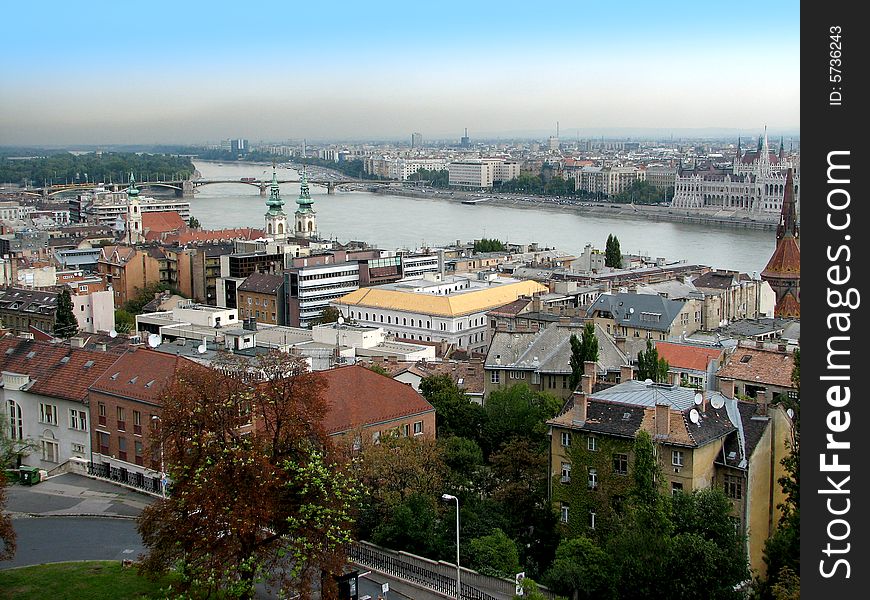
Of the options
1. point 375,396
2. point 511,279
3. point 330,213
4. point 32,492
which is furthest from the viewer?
point 330,213

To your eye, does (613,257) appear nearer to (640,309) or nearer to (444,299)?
(444,299)

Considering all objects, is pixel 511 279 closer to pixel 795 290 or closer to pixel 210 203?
pixel 795 290

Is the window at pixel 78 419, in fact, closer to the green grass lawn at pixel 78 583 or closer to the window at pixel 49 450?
the window at pixel 49 450

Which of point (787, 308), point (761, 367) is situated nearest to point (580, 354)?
point (761, 367)
